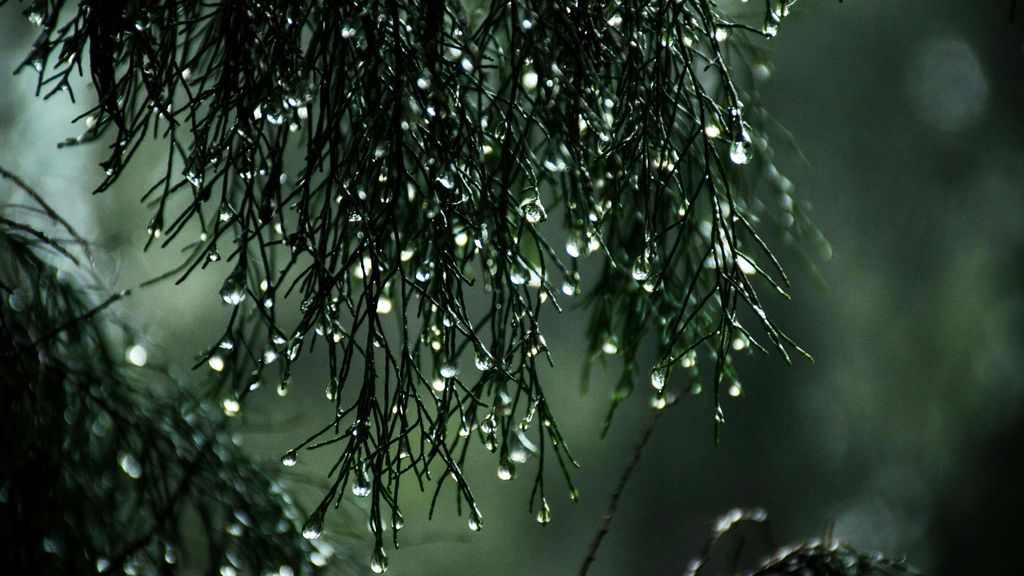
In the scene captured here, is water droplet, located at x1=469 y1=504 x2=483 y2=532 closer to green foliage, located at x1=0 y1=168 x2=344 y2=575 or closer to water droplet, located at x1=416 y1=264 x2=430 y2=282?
water droplet, located at x1=416 y1=264 x2=430 y2=282

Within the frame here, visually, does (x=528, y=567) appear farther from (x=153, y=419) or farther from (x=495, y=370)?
(x=495, y=370)

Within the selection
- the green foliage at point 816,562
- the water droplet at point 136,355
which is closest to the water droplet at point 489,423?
the green foliage at point 816,562

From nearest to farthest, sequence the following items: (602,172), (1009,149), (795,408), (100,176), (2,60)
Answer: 1. (602,172)
2. (2,60)
3. (100,176)
4. (1009,149)
5. (795,408)

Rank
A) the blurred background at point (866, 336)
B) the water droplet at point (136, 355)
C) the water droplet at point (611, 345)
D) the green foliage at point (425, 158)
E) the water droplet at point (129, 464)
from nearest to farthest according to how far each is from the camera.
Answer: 1. the green foliage at point (425, 158)
2. the water droplet at point (611, 345)
3. the water droplet at point (129, 464)
4. the water droplet at point (136, 355)
5. the blurred background at point (866, 336)

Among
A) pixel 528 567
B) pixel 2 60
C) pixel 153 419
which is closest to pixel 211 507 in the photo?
pixel 153 419

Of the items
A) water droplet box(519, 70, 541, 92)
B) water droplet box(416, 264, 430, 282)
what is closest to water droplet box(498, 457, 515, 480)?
water droplet box(416, 264, 430, 282)

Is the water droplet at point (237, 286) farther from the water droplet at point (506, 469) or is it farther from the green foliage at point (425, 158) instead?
the water droplet at point (506, 469)
